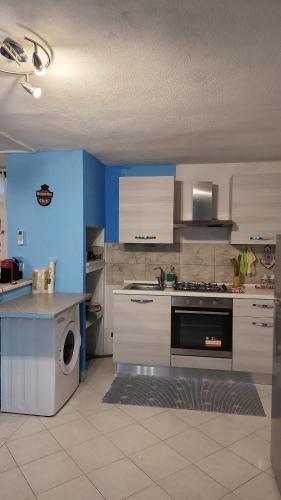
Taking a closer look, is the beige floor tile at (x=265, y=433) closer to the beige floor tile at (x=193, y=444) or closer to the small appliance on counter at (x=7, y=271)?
the beige floor tile at (x=193, y=444)

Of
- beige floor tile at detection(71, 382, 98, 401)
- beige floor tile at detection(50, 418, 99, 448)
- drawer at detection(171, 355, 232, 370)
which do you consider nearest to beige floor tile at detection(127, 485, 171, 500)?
beige floor tile at detection(50, 418, 99, 448)

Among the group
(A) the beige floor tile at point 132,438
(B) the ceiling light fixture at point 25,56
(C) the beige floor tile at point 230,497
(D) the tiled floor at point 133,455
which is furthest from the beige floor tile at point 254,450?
(B) the ceiling light fixture at point 25,56

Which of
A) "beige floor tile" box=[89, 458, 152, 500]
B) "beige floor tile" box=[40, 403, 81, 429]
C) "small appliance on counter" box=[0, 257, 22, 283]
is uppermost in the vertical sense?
"small appliance on counter" box=[0, 257, 22, 283]

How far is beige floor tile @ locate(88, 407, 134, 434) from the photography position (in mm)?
2320

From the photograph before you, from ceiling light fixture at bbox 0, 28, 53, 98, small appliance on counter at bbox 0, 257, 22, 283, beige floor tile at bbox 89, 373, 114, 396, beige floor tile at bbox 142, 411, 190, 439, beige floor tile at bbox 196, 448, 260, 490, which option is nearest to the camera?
ceiling light fixture at bbox 0, 28, 53, 98

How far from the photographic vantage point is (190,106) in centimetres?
196

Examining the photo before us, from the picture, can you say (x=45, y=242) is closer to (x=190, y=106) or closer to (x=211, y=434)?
(x=190, y=106)

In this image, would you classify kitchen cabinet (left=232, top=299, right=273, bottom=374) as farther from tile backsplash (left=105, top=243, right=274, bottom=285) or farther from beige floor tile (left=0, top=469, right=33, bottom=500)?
beige floor tile (left=0, top=469, right=33, bottom=500)

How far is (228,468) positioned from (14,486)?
49.9 inches

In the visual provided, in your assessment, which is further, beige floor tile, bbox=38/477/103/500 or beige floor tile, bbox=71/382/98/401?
beige floor tile, bbox=71/382/98/401

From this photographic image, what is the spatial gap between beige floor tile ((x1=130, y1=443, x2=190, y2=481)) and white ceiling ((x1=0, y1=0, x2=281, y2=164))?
89.0 inches

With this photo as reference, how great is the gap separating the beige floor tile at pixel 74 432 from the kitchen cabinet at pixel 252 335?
149cm

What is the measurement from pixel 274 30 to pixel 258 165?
7.61ft

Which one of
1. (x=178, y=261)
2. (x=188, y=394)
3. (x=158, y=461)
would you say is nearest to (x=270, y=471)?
(x=158, y=461)
